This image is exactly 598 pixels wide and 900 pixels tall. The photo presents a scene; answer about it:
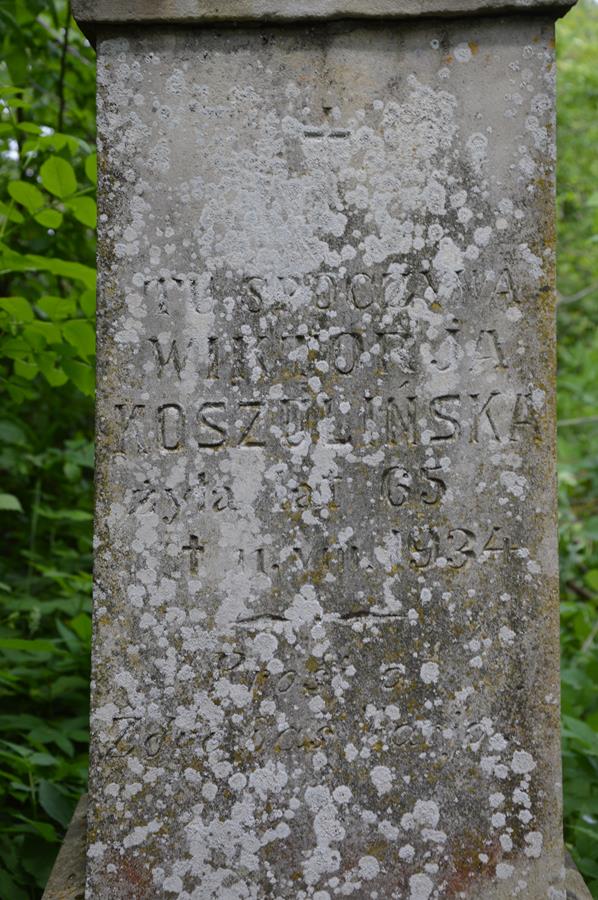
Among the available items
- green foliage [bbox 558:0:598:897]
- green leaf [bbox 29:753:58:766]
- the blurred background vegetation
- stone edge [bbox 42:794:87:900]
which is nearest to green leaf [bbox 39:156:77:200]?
the blurred background vegetation

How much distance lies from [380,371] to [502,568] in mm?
524

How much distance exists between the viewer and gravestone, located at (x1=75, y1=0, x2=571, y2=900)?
80.5 inches

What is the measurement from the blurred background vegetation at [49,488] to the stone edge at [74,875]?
0.61 feet

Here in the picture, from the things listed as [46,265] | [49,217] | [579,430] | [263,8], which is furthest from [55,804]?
[579,430]

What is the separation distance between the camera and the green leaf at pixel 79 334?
256cm

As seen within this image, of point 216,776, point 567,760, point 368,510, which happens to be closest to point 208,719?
point 216,776

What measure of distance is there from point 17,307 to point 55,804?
1361 millimetres

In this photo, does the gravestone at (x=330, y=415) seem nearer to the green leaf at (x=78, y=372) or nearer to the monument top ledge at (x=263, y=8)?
the monument top ledge at (x=263, y=8)

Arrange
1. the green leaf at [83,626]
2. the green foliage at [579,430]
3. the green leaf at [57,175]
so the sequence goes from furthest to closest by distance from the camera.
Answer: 1. the green leaf at [83,626]
2. the green foliage at [579,430]
3. the green leaf at [57,175]

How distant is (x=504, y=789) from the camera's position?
2.04 m

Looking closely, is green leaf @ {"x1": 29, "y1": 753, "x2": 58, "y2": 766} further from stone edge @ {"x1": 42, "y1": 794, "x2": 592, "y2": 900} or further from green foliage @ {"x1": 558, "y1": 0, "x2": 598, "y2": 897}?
green foliage @ {"x1": 558, "y1": 0, "x2": 598, "y2": 897}

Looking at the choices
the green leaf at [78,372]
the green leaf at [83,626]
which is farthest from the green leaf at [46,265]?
the green leaf at [83,626]

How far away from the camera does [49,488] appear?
4430 mm

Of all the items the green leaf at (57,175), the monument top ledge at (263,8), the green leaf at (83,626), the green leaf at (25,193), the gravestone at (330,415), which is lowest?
the green leaf at (83,626)
